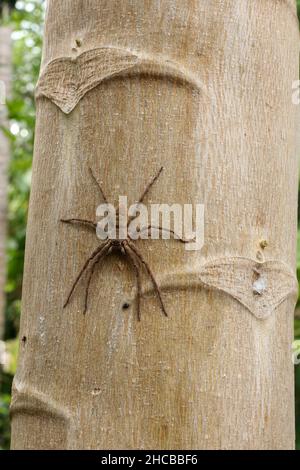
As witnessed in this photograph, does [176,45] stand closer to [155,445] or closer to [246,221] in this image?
[246,221]

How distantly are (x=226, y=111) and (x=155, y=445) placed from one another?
20.3 inches

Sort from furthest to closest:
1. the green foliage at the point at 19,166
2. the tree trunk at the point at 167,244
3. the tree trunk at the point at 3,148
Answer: the green foliage at the point at 19,166
the tree trunk at the point at 3,148
the tree trunk at the point at 167,244

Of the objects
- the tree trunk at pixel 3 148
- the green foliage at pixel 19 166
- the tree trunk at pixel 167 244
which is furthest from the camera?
→ the green foliage at pixel 19 166

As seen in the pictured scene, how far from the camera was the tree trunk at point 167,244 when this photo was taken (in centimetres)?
95

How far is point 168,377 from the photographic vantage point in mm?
945

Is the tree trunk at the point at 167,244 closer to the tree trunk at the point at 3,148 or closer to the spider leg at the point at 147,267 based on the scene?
the spider leg at the point at 147,267

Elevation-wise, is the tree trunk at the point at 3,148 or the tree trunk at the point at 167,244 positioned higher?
the tree trunk at the point at 3,148

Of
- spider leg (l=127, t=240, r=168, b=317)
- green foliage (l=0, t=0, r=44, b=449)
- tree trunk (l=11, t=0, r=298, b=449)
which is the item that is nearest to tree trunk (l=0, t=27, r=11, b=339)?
green foliage (l=0, t=0, r=44, b=449)

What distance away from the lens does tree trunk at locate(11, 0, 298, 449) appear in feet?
3.13

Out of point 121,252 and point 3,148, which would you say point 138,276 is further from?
point 3,148

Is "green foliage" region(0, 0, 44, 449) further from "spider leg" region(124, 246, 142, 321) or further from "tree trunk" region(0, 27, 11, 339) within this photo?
"spider leg" region(124, 246, 142, 321)

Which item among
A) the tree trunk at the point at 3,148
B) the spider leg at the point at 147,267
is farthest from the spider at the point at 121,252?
the tree trunk at the point at 3,148

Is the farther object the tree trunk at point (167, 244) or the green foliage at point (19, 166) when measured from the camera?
the green foliage at point (19, 166)
